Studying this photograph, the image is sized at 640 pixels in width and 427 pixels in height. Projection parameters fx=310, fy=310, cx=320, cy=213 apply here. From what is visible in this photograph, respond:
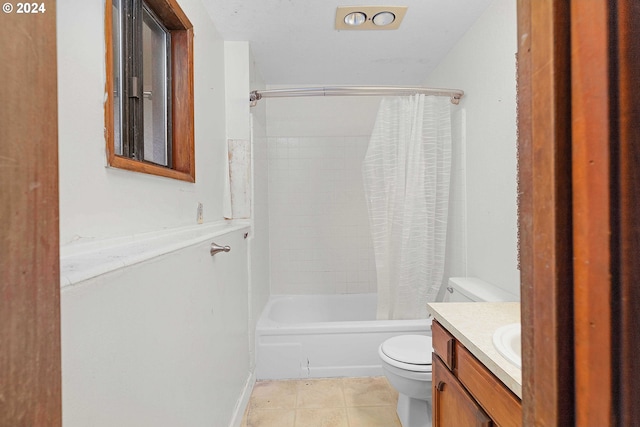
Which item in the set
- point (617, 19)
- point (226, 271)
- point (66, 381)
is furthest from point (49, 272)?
point (226, 271)

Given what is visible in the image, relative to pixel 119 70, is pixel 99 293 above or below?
below

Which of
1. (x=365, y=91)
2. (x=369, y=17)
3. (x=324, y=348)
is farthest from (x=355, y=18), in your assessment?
(x=324, y=348)

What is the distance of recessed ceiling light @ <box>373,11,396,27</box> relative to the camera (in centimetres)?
172

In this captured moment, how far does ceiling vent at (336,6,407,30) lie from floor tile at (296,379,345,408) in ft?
7.31

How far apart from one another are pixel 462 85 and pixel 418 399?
1897 millimetres

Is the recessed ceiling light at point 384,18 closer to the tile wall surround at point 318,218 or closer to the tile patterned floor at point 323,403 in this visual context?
the tile wall surround at point 318,218

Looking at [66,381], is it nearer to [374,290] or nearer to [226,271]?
[226,271]

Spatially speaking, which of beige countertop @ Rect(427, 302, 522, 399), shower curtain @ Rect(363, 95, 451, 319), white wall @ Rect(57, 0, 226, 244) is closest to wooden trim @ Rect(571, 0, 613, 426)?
beige countertop @ Rect(427, 302, 522, 399)

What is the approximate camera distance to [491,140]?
172 centimetres

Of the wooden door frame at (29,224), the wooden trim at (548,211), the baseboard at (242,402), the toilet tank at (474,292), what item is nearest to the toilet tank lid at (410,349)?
the toilet tank at (474,292)

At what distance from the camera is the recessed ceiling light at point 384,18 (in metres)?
1.72

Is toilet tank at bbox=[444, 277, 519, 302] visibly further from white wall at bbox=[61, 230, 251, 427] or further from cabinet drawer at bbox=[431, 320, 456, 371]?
white wall at bbox=[61, 230, 251, 427]

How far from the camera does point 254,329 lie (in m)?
2.06

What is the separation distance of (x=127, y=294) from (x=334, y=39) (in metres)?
1.94
